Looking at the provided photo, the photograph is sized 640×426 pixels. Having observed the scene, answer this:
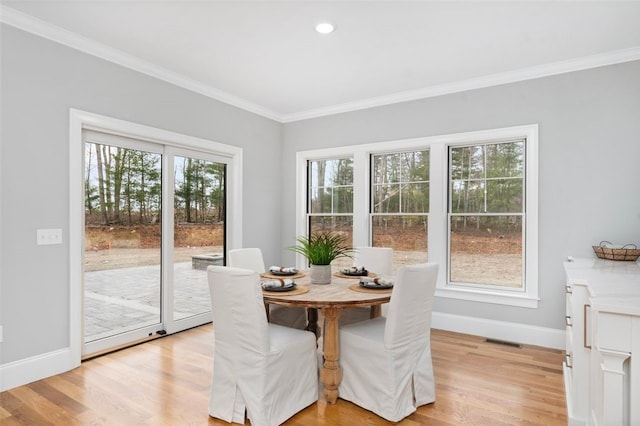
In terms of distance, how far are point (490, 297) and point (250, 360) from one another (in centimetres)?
278

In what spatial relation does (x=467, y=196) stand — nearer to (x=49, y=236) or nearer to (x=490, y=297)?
(x=490, y=297)

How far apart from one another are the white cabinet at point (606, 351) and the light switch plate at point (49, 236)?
11.6 ft

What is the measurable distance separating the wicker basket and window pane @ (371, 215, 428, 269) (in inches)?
65.0

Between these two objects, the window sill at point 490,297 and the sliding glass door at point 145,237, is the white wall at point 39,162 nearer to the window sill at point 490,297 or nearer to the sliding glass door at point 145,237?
the sliding glass door at point 145,237

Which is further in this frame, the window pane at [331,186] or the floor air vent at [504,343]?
the window pane at [331,186]

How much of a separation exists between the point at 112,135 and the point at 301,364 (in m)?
2.68

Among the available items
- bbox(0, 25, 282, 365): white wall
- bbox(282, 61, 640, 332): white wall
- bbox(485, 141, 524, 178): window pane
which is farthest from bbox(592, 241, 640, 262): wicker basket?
bbox(0, 25, 282, 365): white wall

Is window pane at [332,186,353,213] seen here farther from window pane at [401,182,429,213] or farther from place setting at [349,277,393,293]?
place setting at [349,277,393,293]

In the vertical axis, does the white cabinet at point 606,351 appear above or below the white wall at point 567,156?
below

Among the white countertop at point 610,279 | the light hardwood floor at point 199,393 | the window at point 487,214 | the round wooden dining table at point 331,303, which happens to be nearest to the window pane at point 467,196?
the window at point 487,214

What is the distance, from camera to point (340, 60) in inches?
135

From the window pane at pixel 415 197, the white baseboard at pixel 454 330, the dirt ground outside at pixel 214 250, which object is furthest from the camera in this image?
the window pane at pixel 415 197

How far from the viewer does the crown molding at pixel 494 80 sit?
10.7 ft

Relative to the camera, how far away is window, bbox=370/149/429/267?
4352 millimetres
